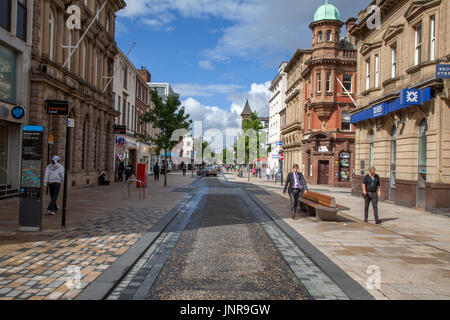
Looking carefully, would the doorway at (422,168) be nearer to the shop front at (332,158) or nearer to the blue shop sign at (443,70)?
the blue shop sign at (443,70)

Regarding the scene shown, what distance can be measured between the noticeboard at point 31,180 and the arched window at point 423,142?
13.9 meters

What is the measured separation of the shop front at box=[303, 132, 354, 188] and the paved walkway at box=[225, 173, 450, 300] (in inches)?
856

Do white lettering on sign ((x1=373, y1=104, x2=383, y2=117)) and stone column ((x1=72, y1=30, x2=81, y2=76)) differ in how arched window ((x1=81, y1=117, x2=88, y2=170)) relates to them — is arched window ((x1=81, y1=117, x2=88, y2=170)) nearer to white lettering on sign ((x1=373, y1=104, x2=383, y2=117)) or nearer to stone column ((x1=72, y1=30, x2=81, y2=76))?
stone column ((x1=72, y1=30, x2=81, y2=76))

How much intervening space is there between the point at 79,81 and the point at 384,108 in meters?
16.9

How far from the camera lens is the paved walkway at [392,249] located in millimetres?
5254

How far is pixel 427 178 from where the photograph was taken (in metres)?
14.4

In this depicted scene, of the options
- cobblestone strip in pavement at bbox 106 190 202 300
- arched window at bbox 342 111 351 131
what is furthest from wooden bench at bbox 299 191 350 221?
arched window at bbox 342 111 351 131

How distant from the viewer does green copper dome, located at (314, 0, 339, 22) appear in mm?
35938

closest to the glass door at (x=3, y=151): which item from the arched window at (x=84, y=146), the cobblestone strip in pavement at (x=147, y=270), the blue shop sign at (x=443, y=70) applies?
the arched window at (x=84, y=146)

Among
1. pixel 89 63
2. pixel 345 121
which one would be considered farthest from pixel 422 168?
pixel 345 121

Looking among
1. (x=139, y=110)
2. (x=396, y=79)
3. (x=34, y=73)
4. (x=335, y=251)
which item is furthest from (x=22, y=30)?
(x=139, y=110)

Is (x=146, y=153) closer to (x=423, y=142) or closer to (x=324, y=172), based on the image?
(x=324, y=172)
